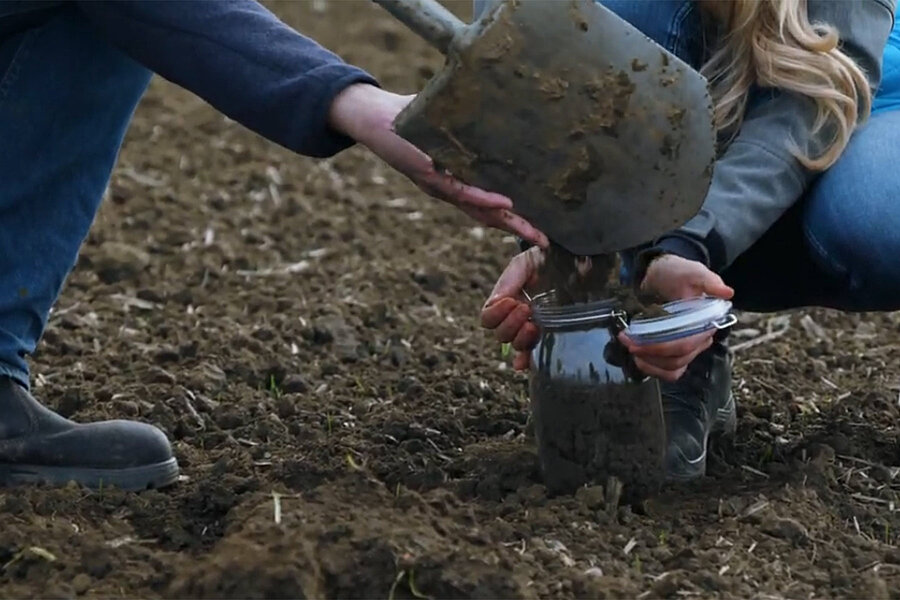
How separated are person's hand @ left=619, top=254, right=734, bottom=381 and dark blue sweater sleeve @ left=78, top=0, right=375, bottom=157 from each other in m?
0.53

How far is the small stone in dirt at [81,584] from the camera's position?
2084 millimetres

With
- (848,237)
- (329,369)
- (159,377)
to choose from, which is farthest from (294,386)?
(848,237)

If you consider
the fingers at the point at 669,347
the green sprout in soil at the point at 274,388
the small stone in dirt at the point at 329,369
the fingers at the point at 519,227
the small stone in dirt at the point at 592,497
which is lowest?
the green sprout in soil at the point at 274,388

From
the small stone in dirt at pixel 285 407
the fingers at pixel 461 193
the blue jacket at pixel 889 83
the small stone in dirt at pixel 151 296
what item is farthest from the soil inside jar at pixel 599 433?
the small stone in dirt at pixel 151 296

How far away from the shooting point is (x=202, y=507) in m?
2.40

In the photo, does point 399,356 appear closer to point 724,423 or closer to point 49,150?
point 724,423

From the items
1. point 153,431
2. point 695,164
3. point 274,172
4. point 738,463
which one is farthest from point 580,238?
point 274,172

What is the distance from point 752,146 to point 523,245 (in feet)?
1.41

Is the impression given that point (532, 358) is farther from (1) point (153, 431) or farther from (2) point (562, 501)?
(1) point (153, 431)

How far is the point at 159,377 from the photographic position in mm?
3117

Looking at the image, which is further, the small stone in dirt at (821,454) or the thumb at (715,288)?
the small stone in dirt at (821,454)

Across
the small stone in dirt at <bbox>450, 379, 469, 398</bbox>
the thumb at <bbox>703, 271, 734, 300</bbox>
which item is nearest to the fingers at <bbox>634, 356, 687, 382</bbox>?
the thumb at <bbox>703, 271, 734, 300</bbox>

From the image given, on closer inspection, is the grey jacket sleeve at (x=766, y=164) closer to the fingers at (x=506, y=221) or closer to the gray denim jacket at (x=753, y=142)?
the gray denim jacket at (x=753, y=142)

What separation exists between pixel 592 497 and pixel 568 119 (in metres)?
0.55
